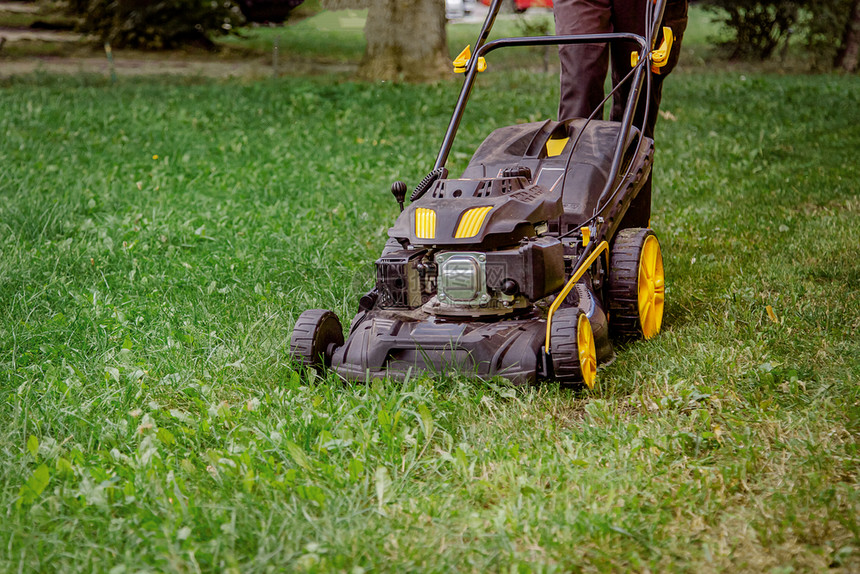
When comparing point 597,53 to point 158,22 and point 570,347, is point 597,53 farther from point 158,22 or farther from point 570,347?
point 158,22

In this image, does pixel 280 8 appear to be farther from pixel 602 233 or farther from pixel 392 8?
pixel 602 233

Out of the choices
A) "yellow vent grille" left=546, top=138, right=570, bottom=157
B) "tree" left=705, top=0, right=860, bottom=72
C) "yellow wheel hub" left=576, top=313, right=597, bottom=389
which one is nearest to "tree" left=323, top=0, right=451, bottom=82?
"tree" left=705, top=0, right=860, bottom=72

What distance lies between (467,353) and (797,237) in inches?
97.7

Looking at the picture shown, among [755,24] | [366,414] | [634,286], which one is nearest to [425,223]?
[366,414]

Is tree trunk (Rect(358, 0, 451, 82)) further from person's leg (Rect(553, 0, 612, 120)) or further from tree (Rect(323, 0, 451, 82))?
person's leg (Rect(553, 0, 612, 120))

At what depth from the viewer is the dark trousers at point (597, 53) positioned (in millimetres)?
3934

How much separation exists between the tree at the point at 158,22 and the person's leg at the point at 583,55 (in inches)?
576

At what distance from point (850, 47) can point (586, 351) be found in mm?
12958

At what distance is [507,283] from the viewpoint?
2742mm

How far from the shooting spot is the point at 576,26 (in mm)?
3973

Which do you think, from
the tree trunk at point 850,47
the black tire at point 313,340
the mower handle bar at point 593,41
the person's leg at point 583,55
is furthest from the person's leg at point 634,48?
the tree trunk at point 850,47

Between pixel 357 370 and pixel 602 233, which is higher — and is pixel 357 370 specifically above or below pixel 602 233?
below

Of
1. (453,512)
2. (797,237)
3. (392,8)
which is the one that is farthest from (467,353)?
(392,8)

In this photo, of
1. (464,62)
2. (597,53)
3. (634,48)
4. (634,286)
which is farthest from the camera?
(634,48)
